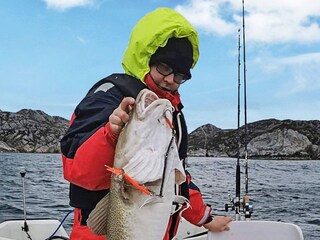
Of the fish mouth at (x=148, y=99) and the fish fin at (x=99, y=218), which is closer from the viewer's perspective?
the fish mouth at (x=148, y=99)

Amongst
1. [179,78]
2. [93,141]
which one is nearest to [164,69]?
[179,78]

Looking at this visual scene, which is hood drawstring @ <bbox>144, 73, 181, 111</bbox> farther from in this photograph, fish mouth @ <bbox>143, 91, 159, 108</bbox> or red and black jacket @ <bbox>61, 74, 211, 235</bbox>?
fish mouth @ <bbox>143, 91, 159, 108</bbox>

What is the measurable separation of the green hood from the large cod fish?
32.2 inches

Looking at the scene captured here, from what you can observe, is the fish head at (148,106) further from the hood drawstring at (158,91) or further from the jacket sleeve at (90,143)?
the hood drawstring at (158,91)

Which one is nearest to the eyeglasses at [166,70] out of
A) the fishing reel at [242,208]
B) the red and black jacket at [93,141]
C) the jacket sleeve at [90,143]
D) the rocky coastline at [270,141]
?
the red and black jacket at [93,141]

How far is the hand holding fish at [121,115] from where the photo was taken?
231 centimetres

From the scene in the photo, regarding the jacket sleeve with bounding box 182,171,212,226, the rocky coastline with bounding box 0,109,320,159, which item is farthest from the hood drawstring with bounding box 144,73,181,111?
the rocky coastline with bounding box 0,109,320,159

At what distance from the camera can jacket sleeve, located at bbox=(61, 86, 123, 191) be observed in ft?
8.32

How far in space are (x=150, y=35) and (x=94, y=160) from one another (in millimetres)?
941

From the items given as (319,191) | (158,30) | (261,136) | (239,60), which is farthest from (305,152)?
(158,30)

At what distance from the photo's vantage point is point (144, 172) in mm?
2281

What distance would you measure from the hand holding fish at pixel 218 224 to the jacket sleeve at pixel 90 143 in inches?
84.9

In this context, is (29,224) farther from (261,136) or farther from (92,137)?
(261,136)

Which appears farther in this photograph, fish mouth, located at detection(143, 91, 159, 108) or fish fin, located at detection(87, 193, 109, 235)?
fish fin, located at detection(87, 193, 109, 235)
